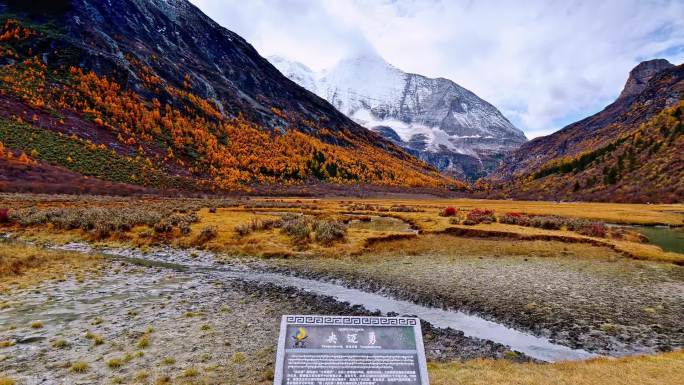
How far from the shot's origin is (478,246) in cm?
3922

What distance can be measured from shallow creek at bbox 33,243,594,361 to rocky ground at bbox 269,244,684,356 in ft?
3.12

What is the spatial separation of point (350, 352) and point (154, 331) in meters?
11.5

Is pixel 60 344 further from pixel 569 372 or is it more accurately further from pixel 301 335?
pixel 569 372

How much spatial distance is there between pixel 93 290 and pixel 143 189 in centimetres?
10001

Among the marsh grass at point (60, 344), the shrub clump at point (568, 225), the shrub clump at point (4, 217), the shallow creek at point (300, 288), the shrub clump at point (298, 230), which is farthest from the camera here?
the shrub clump at point (4, 217)

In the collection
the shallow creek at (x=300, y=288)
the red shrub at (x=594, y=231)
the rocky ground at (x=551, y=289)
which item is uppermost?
the red shrub at (x=594, y=231)

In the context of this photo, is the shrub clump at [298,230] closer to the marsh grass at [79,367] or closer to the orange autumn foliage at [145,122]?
the marsh grass at [79,367]

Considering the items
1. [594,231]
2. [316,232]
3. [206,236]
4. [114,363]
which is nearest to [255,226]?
[206,236]

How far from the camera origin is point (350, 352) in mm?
9266

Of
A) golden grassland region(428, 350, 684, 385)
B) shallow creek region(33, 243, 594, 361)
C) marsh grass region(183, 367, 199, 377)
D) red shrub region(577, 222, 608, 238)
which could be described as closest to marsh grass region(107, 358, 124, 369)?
marsh grass region(183, 367, 199, 377)

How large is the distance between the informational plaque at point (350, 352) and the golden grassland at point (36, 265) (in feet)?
72.5

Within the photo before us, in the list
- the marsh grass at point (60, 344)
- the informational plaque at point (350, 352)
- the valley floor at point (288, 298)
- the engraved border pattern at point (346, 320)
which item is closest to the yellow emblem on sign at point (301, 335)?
the informational plaque at point (350, 352)

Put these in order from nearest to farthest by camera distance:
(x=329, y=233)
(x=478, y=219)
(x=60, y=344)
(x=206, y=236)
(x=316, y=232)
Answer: (x=60, y=344) < (x=329, y=233) < (x=206, y=236) < (x=316, y=232) < (x=478, y=219)

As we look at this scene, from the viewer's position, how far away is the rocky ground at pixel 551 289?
1767cm
